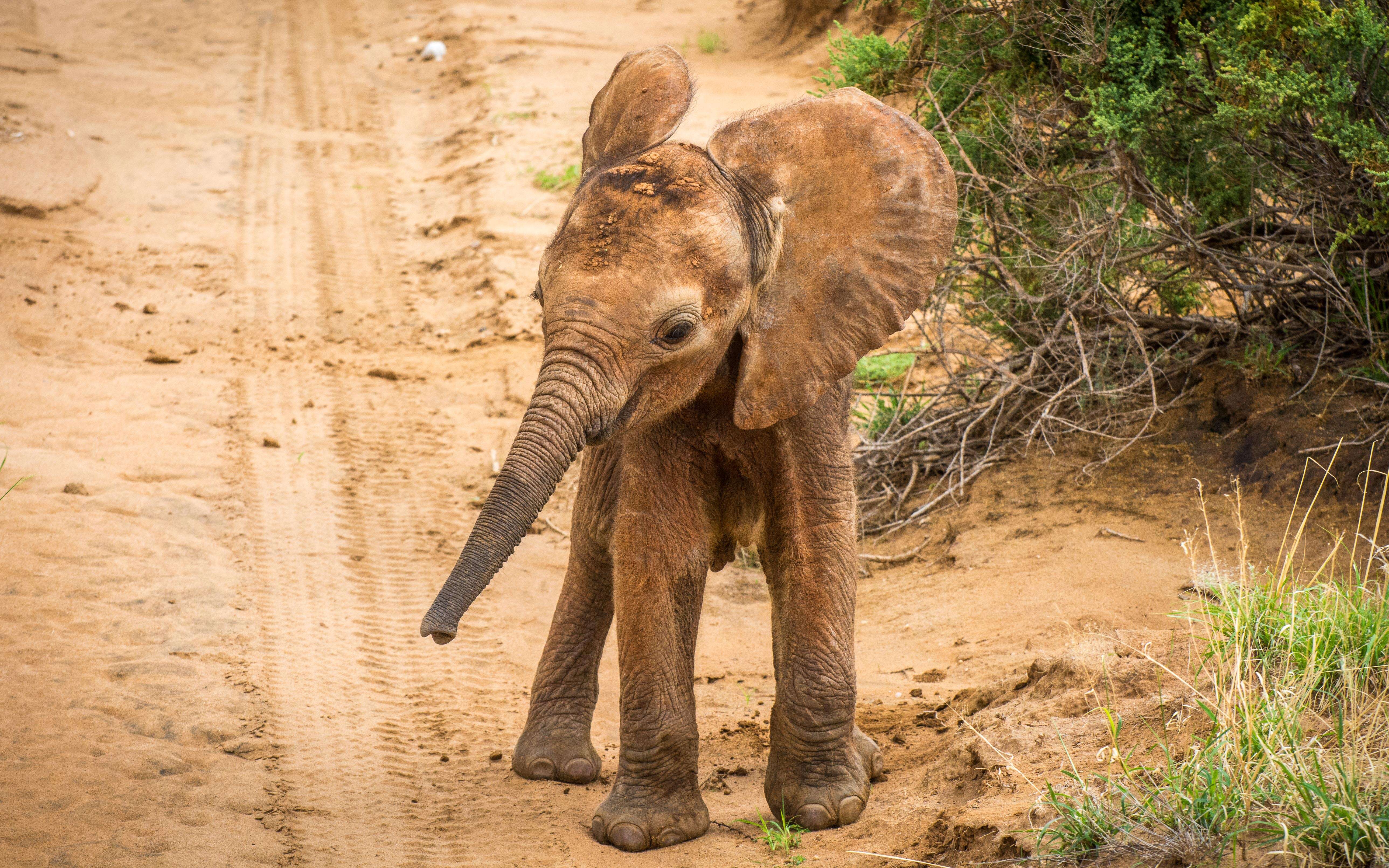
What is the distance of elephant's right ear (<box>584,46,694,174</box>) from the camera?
391 cm

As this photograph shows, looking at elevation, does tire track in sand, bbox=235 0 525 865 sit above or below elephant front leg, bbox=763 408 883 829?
below

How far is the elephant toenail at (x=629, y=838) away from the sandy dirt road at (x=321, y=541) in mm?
60

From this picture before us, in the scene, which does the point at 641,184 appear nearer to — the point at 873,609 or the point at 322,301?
the point at 873,609

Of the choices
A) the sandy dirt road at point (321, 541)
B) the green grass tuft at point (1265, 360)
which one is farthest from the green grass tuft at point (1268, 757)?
the green grass tuft at point (1265, 360)

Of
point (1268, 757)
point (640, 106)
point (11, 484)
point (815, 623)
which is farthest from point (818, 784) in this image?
point (11, 484)

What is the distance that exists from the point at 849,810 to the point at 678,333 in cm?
178

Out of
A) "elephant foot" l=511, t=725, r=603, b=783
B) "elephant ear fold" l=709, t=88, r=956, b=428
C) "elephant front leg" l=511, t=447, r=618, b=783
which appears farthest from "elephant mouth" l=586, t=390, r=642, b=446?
"elephant foot" l=511, t=725, r=603, b=783

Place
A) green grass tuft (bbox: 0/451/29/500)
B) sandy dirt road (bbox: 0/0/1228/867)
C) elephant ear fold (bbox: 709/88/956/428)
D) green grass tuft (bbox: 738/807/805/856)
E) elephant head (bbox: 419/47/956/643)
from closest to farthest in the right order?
elephant head (bbox: 419/47/956/643) → elephant ear fold (bbox: 709/88/956/428) → green grass tuft (bbox: 738/807/805/856) → sandy dirt road (bbox: 0/0/1228/867) → green grass tuft (bbox: 0/451/29/500)

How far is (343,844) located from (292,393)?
5.27m

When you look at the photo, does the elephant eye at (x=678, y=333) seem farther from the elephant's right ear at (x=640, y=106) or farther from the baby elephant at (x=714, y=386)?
the elephant's right ear at (x=640, y=106)

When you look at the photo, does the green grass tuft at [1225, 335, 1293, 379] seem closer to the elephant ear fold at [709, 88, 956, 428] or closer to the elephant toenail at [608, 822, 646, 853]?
the elephant ear fold at [709, 88, 956, 428]

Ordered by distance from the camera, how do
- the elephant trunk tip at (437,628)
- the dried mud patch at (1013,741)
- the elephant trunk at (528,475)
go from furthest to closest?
the dried mud patch at (1013,741)
the elephant trunk at (528,475)
the elephant trunk tip at (437,628)

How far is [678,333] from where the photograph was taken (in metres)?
3.58

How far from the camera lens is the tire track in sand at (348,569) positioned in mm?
4559
